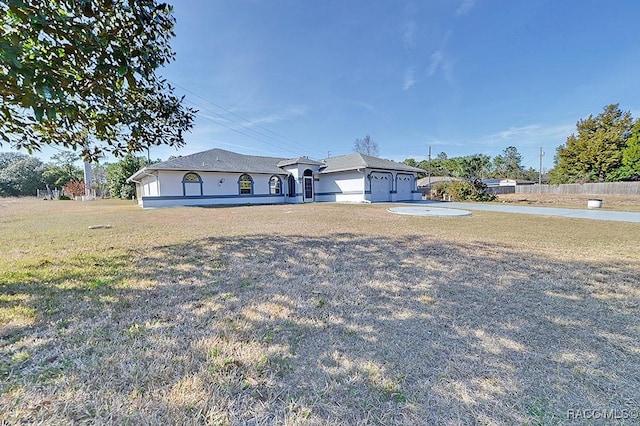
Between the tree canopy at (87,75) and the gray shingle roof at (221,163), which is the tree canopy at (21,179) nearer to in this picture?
the gray shingle roof at (221,163)

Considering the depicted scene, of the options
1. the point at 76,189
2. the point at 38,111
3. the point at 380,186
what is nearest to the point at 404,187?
the point at 380,186

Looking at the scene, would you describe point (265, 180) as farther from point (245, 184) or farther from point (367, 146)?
point (367, 146)

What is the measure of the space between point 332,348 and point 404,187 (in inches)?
995

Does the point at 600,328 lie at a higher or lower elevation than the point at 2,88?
lower

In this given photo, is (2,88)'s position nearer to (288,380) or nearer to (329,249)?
(288,380)

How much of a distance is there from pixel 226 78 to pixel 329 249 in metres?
17.3

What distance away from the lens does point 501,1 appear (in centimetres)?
1051

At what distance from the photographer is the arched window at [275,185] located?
23386mm

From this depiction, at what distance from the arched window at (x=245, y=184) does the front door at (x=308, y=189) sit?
16.1ft

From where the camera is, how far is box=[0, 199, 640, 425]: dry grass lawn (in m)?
1.68

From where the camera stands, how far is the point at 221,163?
20.9 meters

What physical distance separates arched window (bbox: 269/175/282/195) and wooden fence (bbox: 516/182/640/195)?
3441cm

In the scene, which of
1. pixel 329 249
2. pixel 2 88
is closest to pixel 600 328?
pixel 329 249

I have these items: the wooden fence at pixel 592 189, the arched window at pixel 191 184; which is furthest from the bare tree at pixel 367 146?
the arched window at pixel 191 184
